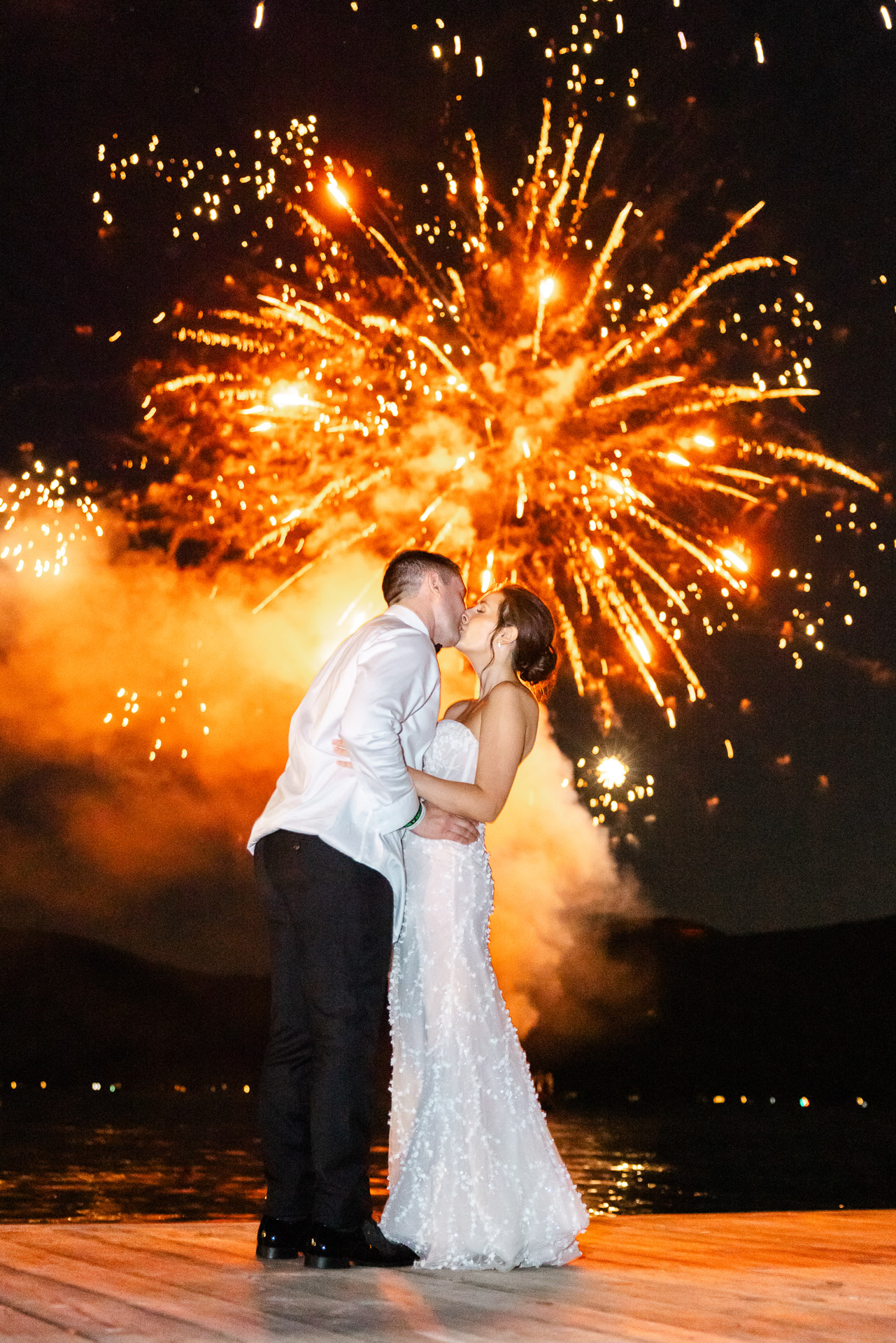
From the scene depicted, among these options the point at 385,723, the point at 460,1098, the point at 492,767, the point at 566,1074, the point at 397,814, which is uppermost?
the point at 566,1074

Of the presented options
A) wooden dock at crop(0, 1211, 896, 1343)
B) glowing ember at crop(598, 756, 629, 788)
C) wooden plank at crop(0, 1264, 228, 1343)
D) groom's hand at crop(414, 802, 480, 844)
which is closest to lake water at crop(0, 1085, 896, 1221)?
glowing ember at crop(598, 756, 629, 788)

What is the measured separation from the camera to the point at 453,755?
4.62 m

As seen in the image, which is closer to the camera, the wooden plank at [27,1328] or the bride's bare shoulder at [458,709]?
the wooden plank at [27,1328]

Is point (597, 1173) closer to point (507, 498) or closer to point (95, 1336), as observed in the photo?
point (507, 498)

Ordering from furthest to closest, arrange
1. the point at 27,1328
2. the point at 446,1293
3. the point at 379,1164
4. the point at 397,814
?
the point at 379,1164 → the point at 397,814 → the point at 446,1293 → the point at 27,1328

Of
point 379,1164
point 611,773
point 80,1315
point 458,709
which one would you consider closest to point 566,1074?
point 379,1164

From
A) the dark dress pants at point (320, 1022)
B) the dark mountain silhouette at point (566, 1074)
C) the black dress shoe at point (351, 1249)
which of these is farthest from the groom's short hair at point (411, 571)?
the dark mountain silhouette at point (566, 1074)

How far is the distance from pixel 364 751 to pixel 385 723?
0.32 feet

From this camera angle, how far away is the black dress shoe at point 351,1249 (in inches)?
149

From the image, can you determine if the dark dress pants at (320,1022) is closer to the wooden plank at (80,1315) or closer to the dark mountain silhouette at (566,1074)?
the wooden plank at (80,1315)

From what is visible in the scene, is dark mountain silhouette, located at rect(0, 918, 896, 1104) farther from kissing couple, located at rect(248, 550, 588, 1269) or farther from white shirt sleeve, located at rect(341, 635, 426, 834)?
white shirt sleeve, located at rect(341, 635, 426, 834)

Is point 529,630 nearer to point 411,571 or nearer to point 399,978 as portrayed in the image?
point 411,571

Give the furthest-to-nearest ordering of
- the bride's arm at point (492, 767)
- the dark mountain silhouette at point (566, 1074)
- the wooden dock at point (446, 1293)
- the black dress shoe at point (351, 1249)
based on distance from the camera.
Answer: the dark mountain silhouette at point (566, 1074) → the bride's arm at point (492, 767) → the black dress shoe at point (351, 1249) → the wooden dock at point (446, 1293)

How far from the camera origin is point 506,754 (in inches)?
177
